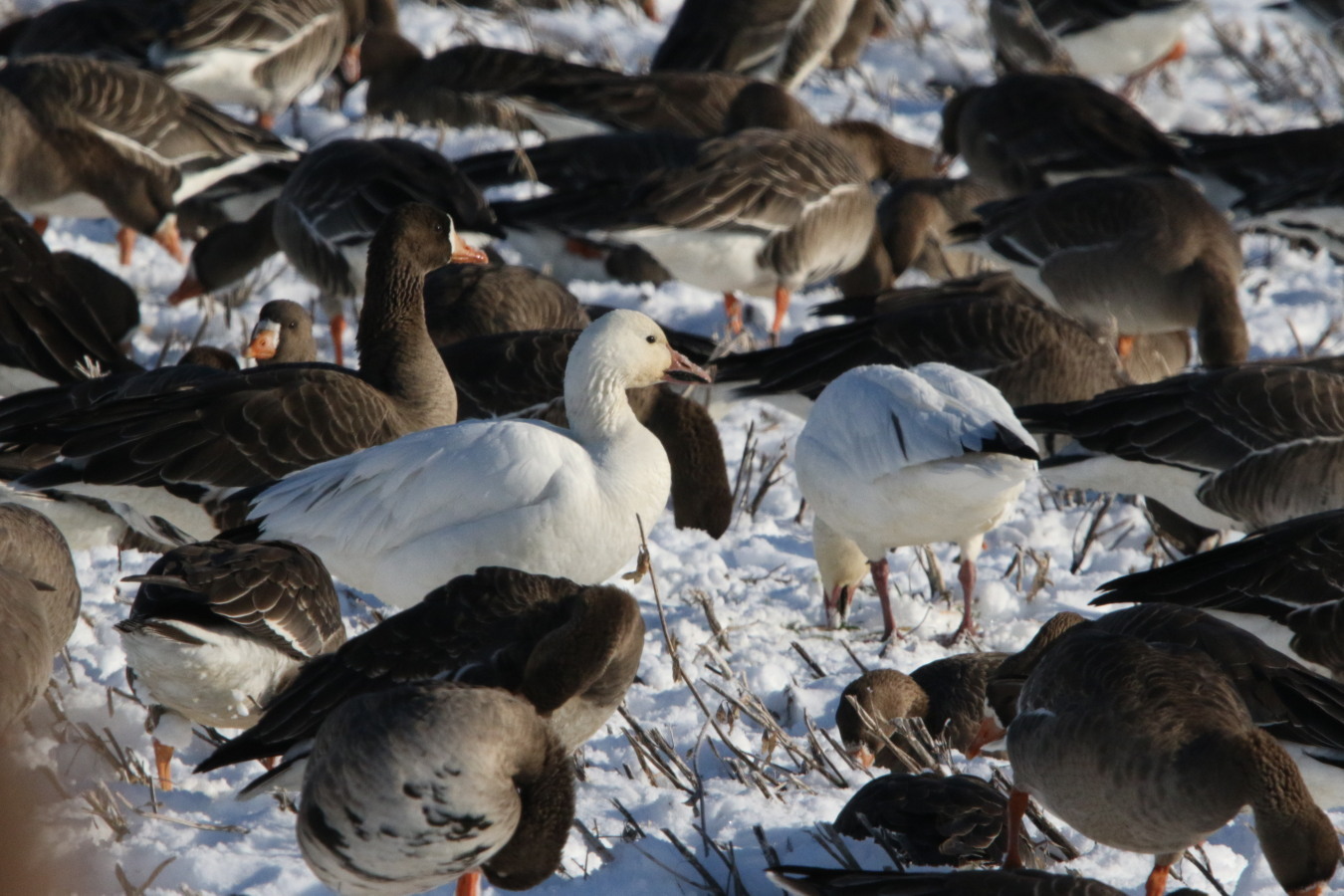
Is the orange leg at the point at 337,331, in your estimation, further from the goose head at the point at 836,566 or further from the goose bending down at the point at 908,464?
the goose bending down at the point at 908,464

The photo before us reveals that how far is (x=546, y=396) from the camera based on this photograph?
783 cm

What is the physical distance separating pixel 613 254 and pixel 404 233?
4003mm

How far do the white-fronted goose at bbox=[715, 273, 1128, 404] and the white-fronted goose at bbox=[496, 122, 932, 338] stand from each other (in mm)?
1744

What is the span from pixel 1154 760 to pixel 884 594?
2.82m

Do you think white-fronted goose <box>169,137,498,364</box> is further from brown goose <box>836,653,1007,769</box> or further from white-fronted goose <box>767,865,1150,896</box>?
white-fronted goose <box>767,865,1150,896</box>

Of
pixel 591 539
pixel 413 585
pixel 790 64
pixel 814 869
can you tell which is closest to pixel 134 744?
pixel 413 585

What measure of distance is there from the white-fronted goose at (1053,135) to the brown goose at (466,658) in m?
8.25

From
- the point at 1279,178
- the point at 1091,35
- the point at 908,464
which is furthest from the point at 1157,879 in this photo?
the point at 1091,35

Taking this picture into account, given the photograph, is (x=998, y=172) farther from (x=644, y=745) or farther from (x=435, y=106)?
(x=644, y=745)

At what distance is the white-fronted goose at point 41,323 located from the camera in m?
7.99

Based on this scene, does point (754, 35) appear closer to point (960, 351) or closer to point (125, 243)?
point (125, 243)

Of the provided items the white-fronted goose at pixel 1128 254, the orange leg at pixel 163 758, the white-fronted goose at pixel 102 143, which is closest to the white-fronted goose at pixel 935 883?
the orange leg at pixel 163 758

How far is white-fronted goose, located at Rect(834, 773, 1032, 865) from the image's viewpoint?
14.5 feet

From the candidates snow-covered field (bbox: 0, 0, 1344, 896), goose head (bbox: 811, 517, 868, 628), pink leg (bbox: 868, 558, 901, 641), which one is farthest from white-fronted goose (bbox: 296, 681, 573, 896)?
goose head (bbox: 811, 517, 868, 628)
